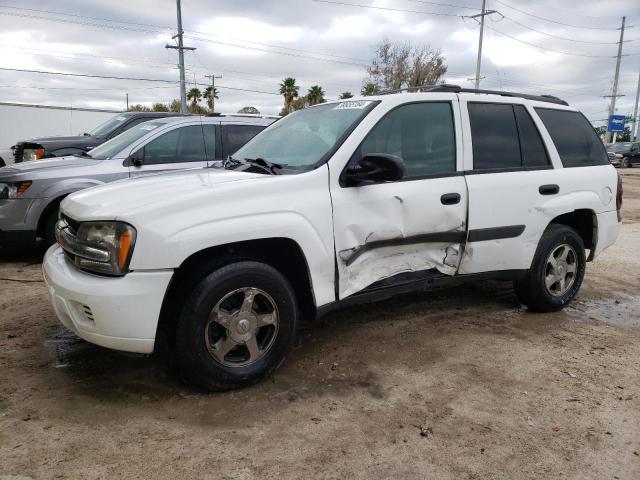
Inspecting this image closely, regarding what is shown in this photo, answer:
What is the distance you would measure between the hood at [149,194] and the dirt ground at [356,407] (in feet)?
3.53

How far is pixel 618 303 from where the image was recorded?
5141 mm

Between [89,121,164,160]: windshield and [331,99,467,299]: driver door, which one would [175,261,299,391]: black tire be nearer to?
[331,99,467,299]: driver door

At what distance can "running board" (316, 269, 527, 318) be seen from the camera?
3.47 meters

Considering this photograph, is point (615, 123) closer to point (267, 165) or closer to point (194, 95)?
point (194, 95)

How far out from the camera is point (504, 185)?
161 inches

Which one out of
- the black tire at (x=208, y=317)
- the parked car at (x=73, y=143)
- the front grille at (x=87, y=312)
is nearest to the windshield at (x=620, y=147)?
the parked car at (x=73, y=143)

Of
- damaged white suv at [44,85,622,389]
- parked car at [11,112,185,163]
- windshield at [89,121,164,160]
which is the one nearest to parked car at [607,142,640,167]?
parked car at [11,112,185,163]

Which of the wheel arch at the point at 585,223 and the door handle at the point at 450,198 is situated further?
the wheel arch at the point at 585,223

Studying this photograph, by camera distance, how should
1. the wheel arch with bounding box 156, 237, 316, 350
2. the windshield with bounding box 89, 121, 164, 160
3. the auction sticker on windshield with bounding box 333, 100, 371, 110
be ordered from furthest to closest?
1. the windshield with bounding box 89, 121, 164, 160
2. the auction sticker on windshield with bounding box 333, 100, 371, 110
3. the wheel arch with bounding box 156, 237, 316, 350

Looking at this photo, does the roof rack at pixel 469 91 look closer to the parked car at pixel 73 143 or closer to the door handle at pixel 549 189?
the door handle at pixel 549 189

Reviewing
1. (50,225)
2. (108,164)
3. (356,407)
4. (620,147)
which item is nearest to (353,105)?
(356,407)

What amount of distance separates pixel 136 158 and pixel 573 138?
189 inches

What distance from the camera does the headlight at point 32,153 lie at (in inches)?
340

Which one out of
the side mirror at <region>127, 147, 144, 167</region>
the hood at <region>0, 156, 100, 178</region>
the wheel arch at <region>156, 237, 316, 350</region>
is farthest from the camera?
the side mirror at <region>127, 147, 144, 167</region>
